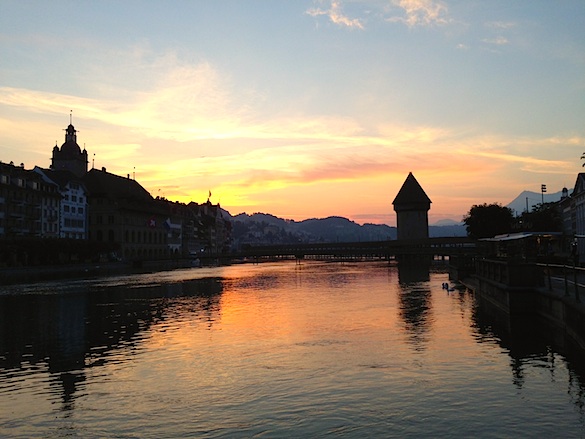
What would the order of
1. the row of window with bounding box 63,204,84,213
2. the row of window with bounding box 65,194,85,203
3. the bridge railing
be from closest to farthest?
the row of window with bounding box 63,204,84,213, the row of window with bounding box 65,194,85,203, the bridge railing

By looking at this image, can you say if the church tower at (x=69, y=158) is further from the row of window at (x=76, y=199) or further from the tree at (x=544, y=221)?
the tree at (x=544, y=221)

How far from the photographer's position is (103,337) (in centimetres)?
2967

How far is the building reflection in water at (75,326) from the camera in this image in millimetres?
22344

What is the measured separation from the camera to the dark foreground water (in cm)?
1484

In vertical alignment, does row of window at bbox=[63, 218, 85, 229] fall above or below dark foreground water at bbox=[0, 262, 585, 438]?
above

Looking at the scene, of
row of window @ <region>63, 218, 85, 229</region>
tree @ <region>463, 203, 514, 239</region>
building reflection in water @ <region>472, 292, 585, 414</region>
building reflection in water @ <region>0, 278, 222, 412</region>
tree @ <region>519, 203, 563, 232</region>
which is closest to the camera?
building reflection in water @ <region>472, 292, 585, 414</region>

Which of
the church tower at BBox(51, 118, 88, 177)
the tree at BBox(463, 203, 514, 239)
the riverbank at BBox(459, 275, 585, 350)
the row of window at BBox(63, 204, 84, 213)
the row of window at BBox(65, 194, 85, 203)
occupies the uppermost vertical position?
the church tower at BBox(51, 118, 88, 177)

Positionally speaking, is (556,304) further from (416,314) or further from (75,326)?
(75,326)

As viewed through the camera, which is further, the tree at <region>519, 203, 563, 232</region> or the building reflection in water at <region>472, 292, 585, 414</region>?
the tree at <region>519, 203, 563, 232</region>

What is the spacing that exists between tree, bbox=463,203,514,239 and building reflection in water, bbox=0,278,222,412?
71.7m

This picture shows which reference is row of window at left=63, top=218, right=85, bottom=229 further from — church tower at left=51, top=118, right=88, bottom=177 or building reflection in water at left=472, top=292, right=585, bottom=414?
building reflection in water at left=472, top=292, right=585, bottom=414

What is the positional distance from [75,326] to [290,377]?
62.6ft

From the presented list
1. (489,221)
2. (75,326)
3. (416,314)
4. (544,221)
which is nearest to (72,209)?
(489,221)

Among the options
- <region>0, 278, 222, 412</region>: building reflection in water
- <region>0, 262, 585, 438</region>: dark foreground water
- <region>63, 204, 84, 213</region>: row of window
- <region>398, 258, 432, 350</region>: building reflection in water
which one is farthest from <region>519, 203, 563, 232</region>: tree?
<region>0, 262, 585, 438</region>: dark foreground water
